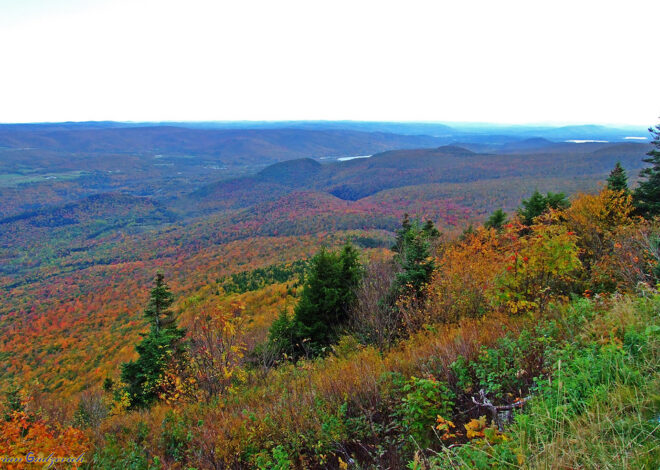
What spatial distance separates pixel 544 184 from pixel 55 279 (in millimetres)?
155273

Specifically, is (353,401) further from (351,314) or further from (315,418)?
(351,314)

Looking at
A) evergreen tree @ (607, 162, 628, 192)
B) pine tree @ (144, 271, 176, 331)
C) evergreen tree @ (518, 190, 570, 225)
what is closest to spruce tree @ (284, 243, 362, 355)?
pine tree @ (144, 271, 176, 331)

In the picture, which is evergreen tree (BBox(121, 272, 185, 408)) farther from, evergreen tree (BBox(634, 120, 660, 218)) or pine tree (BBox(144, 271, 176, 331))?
evergreen tree (BBox(634, 120, 660, 218))

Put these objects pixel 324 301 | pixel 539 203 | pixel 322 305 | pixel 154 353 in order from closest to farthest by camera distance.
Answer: pixel 154 353 < pixel 324 301 < pixel 322 305 < pixel 539 203

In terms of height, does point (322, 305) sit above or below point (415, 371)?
below

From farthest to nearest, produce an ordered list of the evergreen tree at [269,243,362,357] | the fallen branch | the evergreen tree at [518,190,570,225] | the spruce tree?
the evergreen tree at [518,190,570,225] < the spruce tree < the evergreen tree at [269,243,362,357] < the fallen branch

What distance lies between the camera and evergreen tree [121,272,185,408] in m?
11.9

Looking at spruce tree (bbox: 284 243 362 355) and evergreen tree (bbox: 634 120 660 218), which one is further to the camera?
evergreen tree (bbox: 634 120 660 218)

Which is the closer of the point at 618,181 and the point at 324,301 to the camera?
the point at 324,301

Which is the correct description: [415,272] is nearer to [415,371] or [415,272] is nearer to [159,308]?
[415,371]

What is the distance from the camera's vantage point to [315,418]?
4773mm

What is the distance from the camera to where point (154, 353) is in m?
12.2

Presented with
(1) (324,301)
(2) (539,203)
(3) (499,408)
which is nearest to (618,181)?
(2) (539,203)

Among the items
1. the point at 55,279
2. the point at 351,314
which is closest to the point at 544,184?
the point at 351,314
